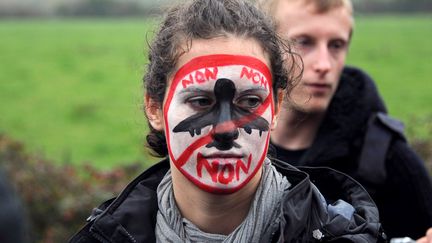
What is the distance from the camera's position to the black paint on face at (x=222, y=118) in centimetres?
278

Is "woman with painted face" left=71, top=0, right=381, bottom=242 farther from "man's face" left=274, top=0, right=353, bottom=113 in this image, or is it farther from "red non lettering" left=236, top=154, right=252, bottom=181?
"man's face" left=274, top=0, right=353, bottom=113

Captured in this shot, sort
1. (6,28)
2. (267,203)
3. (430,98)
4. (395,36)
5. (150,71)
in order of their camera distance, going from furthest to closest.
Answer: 1. (6,28)
2. (395,36)
3. (430,98)
4. (150,71)
5. (267,203)

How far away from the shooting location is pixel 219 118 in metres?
2.79

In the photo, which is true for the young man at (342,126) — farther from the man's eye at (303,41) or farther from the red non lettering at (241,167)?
the red non lettering at (241,167)

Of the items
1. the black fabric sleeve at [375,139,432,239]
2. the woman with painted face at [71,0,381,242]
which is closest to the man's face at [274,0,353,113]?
the black fabric sleeve at [375,139,432,239]

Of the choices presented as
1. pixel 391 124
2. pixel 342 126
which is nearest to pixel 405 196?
→ pixel 391 124

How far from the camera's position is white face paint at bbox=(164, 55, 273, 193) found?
2787 mm

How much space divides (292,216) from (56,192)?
4406 millimetres

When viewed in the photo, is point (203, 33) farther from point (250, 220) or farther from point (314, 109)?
point (314, 109)

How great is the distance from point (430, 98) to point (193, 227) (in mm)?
12545

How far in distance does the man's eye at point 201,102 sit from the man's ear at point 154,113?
0.22 meters

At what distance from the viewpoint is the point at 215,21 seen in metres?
2.85

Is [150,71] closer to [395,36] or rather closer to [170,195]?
[170,195]

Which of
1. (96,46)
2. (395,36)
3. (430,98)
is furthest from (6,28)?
(430,98)
